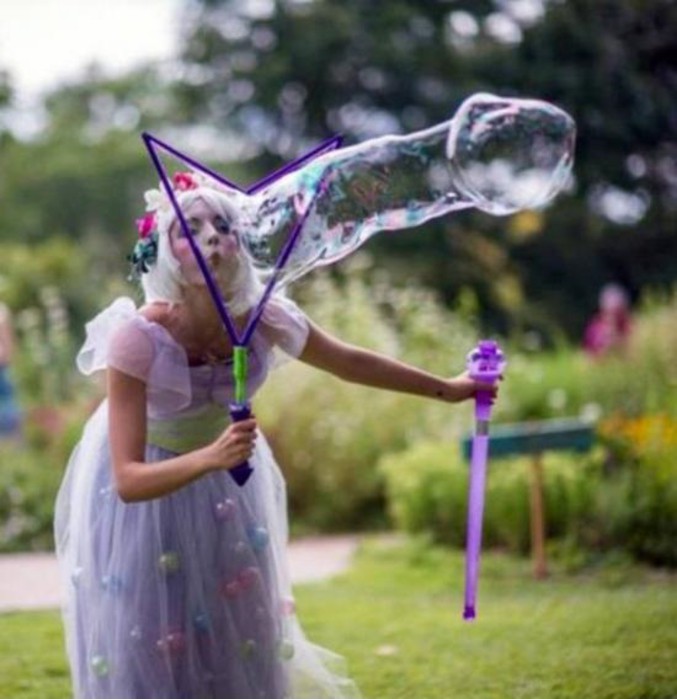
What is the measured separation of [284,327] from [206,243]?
37cm

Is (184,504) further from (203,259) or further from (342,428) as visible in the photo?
(342,428)

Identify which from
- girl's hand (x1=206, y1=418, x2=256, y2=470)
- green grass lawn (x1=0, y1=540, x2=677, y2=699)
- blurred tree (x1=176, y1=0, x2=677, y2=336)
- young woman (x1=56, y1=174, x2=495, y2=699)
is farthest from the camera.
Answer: blurred tree (x1=176, y1=0, x2=677, y2=336)

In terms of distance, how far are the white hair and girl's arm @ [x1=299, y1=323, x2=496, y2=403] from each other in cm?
33

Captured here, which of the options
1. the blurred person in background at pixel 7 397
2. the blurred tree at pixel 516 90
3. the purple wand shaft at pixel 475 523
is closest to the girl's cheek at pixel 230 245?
the purple wand shaft at pixel 475 523

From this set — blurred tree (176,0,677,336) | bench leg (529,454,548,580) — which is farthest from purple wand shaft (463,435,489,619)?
blurred tree (176,0,677,336)

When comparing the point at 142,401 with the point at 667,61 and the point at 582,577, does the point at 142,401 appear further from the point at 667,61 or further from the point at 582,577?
the point at 667,61

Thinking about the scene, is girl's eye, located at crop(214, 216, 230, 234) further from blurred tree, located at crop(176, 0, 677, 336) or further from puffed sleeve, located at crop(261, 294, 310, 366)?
blurred tree, located at crop(176, 0, 677, 336)

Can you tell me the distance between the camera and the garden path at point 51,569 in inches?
324

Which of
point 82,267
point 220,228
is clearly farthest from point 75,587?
point 82,267

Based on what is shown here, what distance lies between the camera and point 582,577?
8477 millimetres

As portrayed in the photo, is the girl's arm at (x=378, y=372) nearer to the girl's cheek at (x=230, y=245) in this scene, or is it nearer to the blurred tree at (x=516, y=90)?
the girl's cheek at (x=230, y=245)

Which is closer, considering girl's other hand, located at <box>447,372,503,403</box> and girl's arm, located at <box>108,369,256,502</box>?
girl's arm, located at <box>108,369,256,502</box>

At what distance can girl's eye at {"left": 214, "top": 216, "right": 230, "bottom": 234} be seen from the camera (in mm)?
4043

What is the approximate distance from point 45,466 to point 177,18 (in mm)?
20896
